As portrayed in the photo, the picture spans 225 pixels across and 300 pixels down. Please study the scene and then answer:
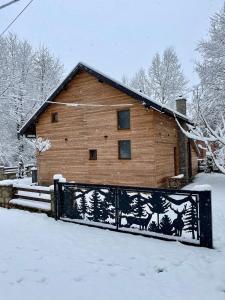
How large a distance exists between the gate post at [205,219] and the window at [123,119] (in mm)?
9843

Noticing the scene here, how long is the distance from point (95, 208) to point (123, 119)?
8.75 m

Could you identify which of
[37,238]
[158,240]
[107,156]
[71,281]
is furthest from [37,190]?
[107,156]

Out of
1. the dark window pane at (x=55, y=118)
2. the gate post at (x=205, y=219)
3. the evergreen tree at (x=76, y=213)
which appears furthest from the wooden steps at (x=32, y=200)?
the dark window pane at (x=55, y=118)

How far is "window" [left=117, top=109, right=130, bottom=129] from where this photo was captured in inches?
638

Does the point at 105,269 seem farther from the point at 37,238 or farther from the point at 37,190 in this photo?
the point at 37,190

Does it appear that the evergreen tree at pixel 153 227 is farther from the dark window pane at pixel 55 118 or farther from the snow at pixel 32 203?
the dark window pane at pixel 55 118

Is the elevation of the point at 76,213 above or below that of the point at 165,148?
below

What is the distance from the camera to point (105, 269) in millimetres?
5469

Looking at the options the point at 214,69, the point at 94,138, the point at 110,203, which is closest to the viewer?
the point at 110,203

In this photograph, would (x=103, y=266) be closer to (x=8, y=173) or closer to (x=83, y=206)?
(x=83, y=206)

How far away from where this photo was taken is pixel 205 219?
6.61 meters

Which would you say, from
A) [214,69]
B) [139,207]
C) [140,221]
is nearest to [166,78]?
[214,69]

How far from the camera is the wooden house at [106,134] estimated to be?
15414 millimetres

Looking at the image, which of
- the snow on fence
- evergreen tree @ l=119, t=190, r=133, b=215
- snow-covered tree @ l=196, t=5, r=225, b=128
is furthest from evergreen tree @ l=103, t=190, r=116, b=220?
the snow on fence
